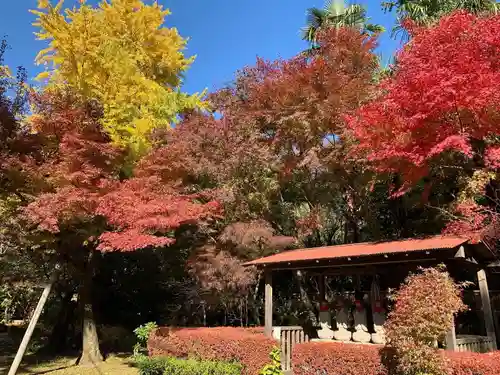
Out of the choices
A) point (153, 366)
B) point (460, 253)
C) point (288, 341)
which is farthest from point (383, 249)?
point (153, 366)

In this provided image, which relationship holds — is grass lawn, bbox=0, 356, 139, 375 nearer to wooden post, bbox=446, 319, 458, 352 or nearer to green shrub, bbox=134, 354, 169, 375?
green shrub, bbox=134, 354, 169, 375

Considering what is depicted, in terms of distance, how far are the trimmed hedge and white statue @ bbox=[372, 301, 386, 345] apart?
5.57 feet

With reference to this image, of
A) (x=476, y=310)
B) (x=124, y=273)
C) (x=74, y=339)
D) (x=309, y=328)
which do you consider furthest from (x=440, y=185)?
(x=74, y=339)

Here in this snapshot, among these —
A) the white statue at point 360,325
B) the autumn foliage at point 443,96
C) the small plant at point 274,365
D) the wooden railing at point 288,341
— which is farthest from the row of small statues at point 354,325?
the autumn foliage at point 443,96

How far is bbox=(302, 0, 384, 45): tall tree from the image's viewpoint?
1819 centimetres

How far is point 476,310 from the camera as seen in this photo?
552 inches

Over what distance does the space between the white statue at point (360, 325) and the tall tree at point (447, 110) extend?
10.3ft

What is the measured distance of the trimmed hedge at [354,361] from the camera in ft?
23.1

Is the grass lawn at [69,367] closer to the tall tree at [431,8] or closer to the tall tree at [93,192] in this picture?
the tall tree at [93,192]

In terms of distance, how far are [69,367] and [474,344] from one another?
12851 mm

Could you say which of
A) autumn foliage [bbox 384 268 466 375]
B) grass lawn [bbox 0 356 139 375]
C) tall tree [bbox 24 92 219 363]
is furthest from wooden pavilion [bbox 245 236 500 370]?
grass lawn [bbox 0 356 139 375]

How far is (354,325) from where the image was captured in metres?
11.4

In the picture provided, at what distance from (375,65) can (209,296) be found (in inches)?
426

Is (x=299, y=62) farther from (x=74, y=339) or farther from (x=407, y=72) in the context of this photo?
(x=74, y=339)
